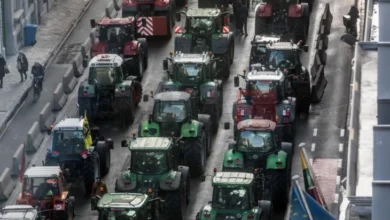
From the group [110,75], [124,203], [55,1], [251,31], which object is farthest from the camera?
[55,1]

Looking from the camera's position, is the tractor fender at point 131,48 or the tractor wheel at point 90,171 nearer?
the tractor wheel at point 90,171

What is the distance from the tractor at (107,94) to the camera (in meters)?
64.2

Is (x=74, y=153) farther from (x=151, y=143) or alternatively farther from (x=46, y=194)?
(x=46, y=194)

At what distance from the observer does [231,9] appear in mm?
78625

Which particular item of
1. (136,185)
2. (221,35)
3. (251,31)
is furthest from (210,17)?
(136,185)

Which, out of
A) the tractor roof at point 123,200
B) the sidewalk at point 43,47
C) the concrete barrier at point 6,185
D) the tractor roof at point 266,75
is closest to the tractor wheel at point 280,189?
the tractor roof at point 123,200

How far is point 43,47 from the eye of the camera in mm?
76000

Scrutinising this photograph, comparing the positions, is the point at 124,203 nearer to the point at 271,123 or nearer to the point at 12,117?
the point at 271,123

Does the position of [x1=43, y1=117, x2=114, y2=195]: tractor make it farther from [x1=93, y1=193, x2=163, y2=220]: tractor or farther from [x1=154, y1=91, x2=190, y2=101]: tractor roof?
[x1=93, y1=193, x2=163, y2=220]: tractor

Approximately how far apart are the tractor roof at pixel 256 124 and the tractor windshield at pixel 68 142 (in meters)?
5.68

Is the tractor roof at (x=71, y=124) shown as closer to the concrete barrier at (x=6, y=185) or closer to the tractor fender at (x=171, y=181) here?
the concrete barrier at (x=6, y=185)

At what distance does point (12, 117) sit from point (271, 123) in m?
14.1

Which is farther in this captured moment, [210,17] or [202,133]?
[210,17]

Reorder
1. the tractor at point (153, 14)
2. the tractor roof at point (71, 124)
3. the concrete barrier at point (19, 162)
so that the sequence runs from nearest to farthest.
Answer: the tractor roof at point (71, 124)
the concrete barrier at point (19, 162)
the tractor at point (153, 14)
